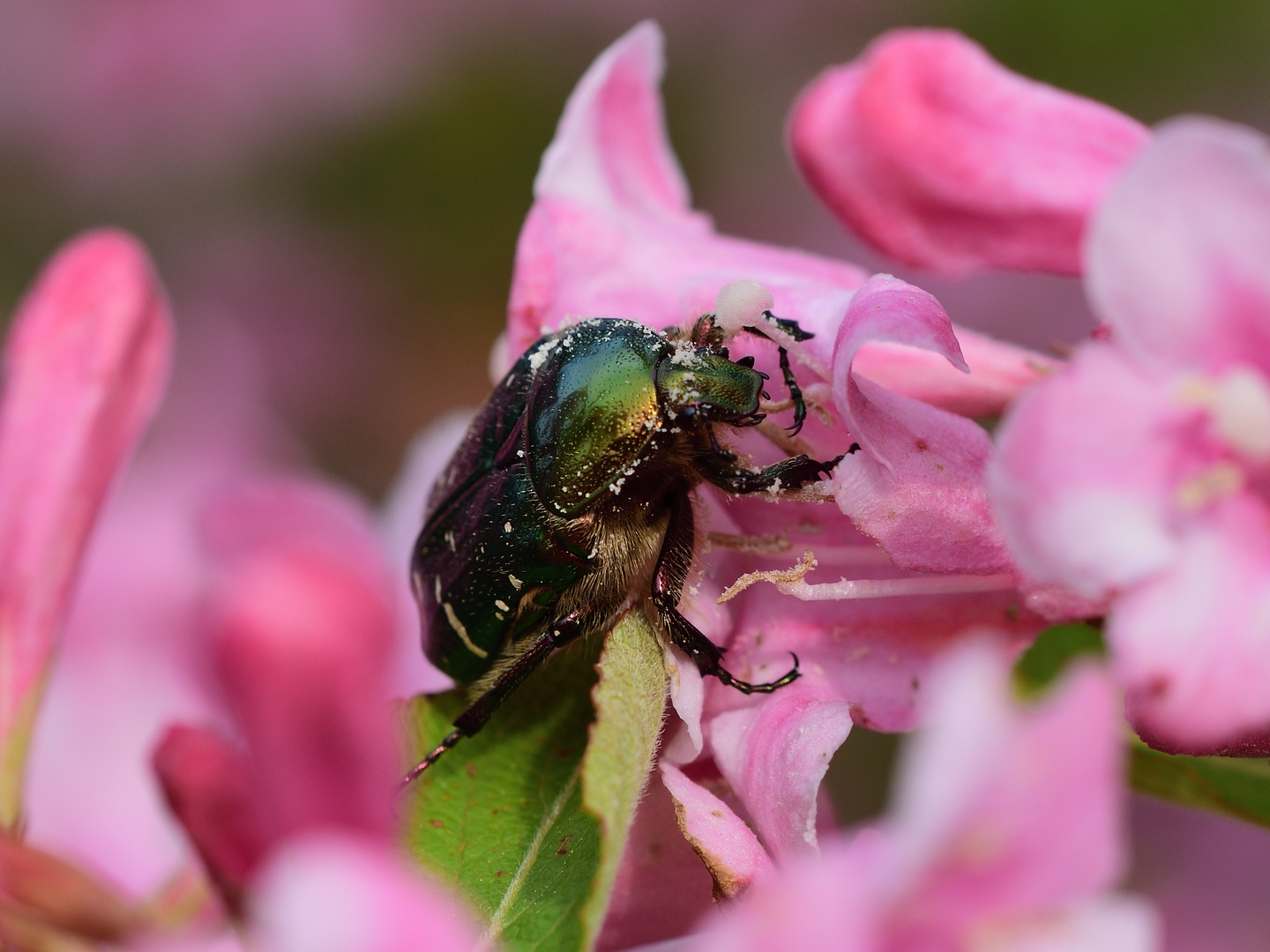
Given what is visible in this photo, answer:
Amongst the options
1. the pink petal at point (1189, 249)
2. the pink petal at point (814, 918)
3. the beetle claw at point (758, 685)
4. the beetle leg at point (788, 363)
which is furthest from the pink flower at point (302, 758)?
the pink petal at point (1189, 249)

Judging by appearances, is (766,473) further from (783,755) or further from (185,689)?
(185,689)

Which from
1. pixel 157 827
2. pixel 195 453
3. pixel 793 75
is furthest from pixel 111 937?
pixel 793 75

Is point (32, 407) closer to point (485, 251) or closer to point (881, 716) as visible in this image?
point (881, 716)

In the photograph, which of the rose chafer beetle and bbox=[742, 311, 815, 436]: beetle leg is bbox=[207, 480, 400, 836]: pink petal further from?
bbox=[742, 311, 815, 436]: beetle leg

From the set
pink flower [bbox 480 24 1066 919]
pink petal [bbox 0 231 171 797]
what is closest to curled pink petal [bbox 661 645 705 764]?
pink flower [bbox 480 24 1066 919]

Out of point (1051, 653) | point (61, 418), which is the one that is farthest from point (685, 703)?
point (61, 418)

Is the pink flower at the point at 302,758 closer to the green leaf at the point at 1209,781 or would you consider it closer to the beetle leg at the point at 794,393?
the beetle leg at the point at 794,393
